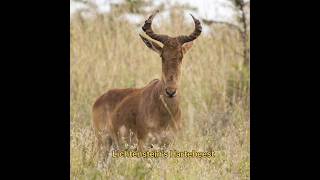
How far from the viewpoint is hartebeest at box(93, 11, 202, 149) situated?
8.69 m

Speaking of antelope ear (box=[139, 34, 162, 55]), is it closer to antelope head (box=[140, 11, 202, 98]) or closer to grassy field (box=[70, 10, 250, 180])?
antelope head (box=[140, 11, 202, 98])

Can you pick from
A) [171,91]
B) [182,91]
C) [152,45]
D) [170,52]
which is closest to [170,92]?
[171,91]

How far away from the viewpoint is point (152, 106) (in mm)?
9047

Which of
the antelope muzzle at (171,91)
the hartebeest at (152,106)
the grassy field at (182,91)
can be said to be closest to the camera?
the grassy field at (182,91)

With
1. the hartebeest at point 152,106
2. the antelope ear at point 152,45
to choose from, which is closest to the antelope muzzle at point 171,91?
the hartebeest at point 152,106

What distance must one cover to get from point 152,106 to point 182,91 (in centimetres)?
202

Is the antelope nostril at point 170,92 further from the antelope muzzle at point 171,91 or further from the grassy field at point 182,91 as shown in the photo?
the grassy field at point 182,91

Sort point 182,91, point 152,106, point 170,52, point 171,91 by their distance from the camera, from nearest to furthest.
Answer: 1. point 171,91
2. point 170,52
3. point 152,106
4. point 182,91

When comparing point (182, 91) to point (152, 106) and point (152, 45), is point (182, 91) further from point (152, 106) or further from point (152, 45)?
point (152, 45)

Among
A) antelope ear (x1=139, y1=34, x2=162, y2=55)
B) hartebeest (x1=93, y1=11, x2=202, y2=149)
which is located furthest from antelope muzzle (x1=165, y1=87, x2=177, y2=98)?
antelope ear (x1=139, y1=34, x2=162, y2=55)

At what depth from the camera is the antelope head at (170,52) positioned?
8578 millimetres

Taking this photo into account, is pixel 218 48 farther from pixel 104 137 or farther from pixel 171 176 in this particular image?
pixel 171 176

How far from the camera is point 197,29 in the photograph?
346 inches

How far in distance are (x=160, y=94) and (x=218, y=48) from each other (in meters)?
3.97
